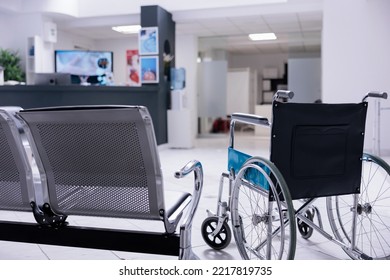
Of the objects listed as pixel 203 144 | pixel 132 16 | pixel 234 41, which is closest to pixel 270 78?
pixel 234 41

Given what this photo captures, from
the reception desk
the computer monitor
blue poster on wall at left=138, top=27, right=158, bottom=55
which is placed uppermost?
blue poster on wall at left=138, top=27, right=158, bottom=55

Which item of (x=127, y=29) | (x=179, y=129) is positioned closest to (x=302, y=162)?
(x=179, y=129)

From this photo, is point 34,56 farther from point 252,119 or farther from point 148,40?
point 252,119

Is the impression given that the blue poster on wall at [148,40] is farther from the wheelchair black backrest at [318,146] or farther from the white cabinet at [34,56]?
the wheelchair black backrest at [318,146]

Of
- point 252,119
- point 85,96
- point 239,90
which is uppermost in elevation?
point 239,90

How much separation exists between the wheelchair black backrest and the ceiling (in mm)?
6051

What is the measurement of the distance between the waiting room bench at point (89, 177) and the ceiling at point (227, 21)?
661cm

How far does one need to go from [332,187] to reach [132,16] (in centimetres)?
731

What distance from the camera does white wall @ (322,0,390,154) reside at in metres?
7.15

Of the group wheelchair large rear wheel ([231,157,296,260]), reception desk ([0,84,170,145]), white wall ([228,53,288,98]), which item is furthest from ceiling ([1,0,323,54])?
wheelchair large rear wheel ([231,157,296,260])

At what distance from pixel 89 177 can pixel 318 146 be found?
109cm

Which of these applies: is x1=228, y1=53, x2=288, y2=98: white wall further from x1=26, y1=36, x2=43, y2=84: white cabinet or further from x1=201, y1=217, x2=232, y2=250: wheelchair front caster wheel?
x1=201, y1=217, x2=232, y2=250: wheelchair front caster wheel

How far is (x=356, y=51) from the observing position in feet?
23.9

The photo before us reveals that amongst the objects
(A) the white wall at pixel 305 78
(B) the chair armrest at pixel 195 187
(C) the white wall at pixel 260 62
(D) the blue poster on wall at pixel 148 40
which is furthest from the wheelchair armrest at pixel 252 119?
(C) the white wall at pixel 260 62
